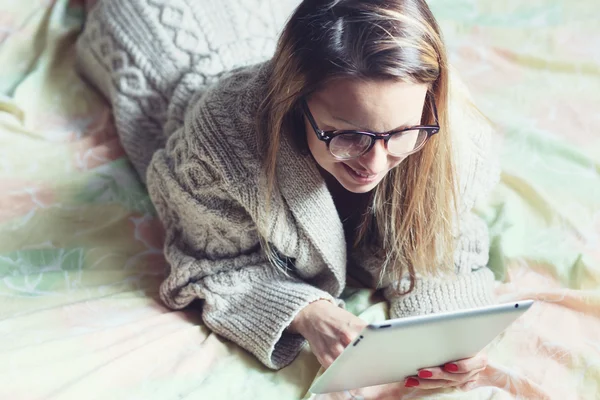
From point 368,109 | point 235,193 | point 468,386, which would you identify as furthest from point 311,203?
point 468,386

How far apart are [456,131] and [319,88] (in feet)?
0.96

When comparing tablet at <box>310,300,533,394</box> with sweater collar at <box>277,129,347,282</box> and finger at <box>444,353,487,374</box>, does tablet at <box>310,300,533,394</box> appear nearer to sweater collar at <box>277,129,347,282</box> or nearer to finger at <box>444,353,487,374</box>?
finger at <box>444,353,487,374</box>

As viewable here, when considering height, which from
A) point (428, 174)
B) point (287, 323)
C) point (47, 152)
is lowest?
point (287, 323)

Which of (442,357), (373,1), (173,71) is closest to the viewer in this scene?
(373,1)

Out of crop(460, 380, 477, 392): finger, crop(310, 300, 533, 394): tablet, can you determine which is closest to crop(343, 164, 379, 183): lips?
crop(310, 300, 533, 394): tablet

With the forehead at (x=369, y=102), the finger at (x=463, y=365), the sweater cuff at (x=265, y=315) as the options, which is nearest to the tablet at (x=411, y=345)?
the finger at (x=463, y=365)

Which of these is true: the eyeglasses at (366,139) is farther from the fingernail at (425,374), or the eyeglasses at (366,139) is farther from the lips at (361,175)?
the fingernail at (425,374)

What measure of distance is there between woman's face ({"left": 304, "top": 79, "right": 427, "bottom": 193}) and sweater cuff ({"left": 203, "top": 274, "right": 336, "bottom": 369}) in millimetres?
270

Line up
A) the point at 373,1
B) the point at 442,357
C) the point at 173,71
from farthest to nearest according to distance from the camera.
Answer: the point at 173,71 → the point at 442,357 → the point at 373,1

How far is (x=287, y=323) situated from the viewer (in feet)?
3.23

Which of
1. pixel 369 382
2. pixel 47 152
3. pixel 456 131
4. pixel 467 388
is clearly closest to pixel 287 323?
pixel 369 382

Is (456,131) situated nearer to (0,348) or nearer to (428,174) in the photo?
(428,174)

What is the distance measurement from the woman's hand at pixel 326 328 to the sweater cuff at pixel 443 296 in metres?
0.12

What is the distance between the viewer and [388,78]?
767 millimetres
